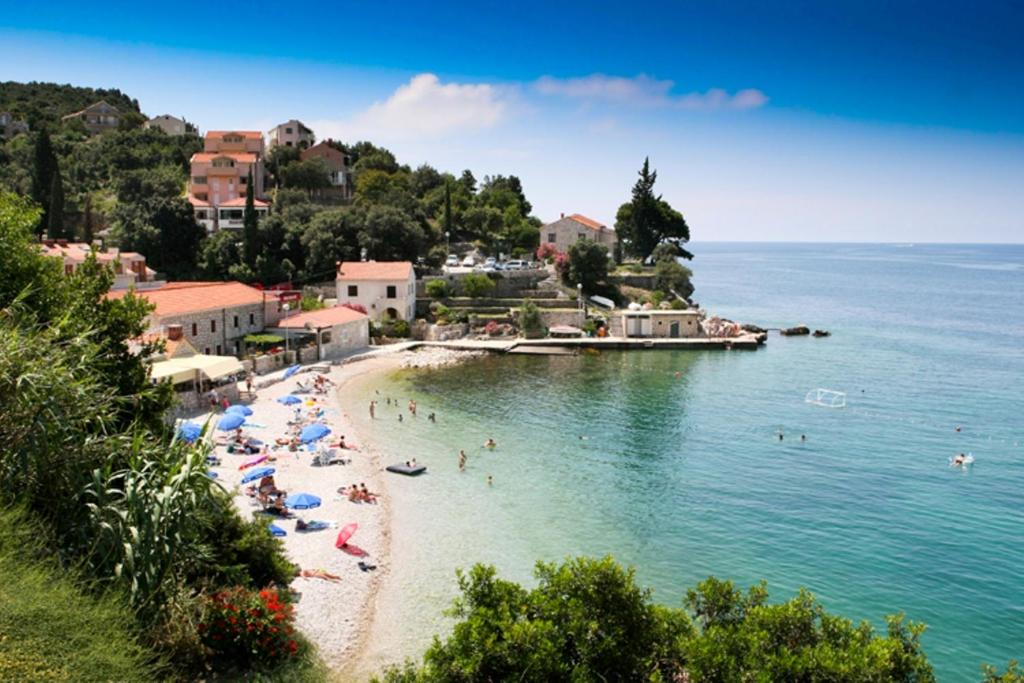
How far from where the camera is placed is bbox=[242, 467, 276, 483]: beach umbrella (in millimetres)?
28364

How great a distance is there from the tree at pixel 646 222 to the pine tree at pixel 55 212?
58993 millimetres

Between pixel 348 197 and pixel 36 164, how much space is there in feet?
106

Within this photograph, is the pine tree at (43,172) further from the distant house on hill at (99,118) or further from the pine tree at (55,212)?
the distant house on hill at (99,118)

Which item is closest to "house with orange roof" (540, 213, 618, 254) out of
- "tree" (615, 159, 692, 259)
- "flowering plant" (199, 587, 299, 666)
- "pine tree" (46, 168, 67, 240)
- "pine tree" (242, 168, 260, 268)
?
"tree" (615, 159, 692, 259)

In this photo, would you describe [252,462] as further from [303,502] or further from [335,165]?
[335,165]

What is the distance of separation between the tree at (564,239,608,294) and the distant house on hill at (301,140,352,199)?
36.3 m

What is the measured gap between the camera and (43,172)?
71.8 meters

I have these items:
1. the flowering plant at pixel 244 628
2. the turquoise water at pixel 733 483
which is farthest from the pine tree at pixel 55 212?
the flowering plant at pixel 244 628

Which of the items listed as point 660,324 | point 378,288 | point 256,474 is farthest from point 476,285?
point 256,474

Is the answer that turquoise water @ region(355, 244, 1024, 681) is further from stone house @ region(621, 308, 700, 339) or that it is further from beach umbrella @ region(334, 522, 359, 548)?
stone house @ region(621, 308, 700, 339)

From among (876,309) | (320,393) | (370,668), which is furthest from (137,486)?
(876,309)

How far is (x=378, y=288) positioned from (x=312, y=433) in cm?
3020

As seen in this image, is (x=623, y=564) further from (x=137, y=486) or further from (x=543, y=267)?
(x=543, y=267)

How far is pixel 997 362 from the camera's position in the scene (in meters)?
62.5
